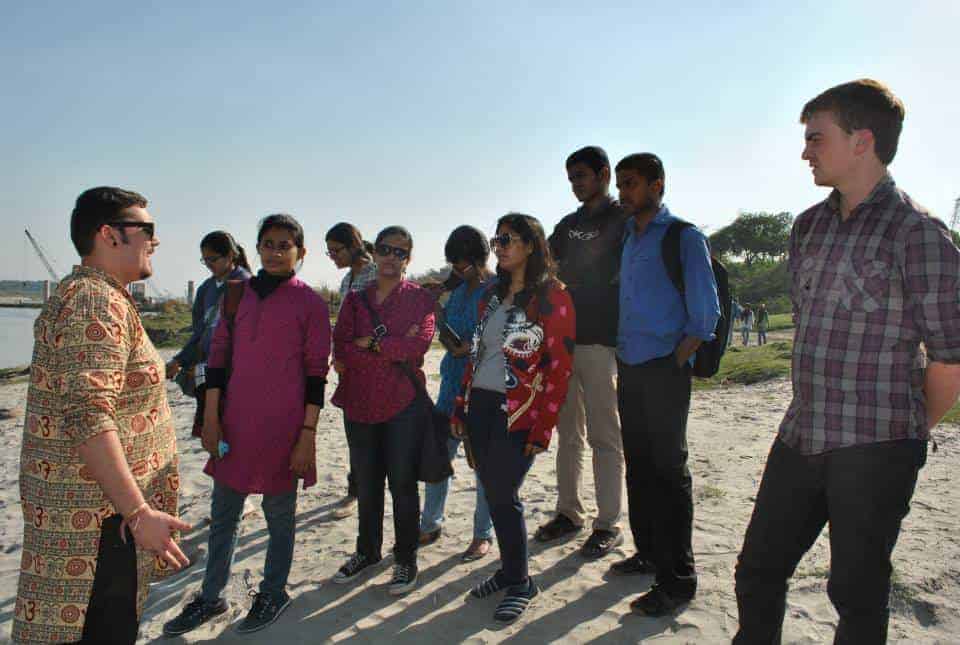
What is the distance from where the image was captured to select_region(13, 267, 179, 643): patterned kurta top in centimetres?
183

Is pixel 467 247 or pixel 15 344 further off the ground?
pixel 467 247

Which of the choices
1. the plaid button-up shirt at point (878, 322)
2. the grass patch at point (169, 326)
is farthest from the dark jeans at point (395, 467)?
the grass patch at point (169, 326)

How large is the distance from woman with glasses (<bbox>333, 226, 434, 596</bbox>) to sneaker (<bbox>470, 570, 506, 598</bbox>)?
417mm

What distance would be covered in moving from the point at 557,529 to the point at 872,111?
3264 millimetres

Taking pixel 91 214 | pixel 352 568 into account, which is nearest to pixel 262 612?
pixel 352 568

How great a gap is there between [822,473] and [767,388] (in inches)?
401

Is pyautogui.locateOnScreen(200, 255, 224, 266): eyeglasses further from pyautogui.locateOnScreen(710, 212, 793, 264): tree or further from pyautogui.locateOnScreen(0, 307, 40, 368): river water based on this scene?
pyautogui.locateOnScreen(710, 212, 793, 264): tree

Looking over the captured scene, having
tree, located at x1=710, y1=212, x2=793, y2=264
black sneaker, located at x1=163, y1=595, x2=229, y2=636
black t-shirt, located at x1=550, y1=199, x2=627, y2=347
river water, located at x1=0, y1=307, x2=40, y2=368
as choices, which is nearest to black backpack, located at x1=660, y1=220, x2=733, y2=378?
black t-shirt, located at x1=550, y1=199, x2=627, y2=347

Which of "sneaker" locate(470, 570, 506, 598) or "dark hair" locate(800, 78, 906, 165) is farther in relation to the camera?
"sneaker" locate(470, 570, 506, 598)

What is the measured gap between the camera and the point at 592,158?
425 centimetres

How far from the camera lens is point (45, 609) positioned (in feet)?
6.17

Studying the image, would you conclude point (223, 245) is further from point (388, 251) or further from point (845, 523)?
point (845, 523)

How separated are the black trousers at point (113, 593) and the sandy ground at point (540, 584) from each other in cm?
124

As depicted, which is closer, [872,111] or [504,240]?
[872,111]
